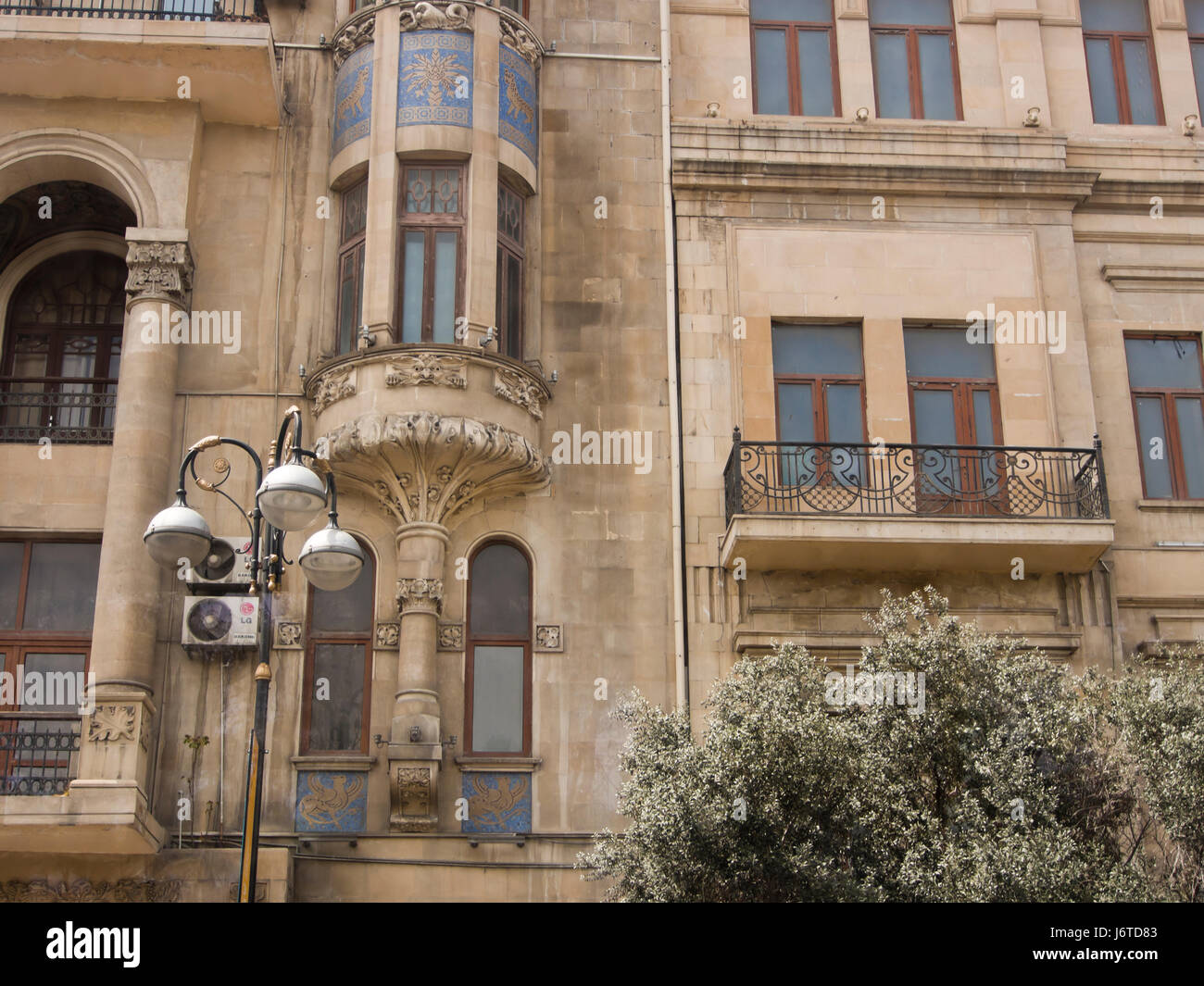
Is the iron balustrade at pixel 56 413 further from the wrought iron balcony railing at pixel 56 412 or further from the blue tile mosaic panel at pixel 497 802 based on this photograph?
the blue tile mosaic panel at pixel 497 802

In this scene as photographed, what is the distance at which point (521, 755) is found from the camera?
18.2 metres

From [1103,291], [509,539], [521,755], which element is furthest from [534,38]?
[521,755]

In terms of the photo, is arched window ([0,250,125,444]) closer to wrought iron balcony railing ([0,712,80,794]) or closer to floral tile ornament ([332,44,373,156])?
floral tile ornament ([332,44,373,156])

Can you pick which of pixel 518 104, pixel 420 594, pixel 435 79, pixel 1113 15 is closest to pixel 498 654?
pixel 420 594

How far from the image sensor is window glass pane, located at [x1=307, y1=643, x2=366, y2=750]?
1828 centimetres

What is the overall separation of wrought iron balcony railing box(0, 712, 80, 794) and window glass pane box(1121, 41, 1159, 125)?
54.8 ft

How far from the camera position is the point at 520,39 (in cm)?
2100

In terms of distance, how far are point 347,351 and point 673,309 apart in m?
4.34

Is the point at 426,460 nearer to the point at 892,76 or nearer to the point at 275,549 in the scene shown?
the point at 275,549

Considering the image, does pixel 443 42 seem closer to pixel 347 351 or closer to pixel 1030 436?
pixel 347 351

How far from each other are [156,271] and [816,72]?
31.9 feet
